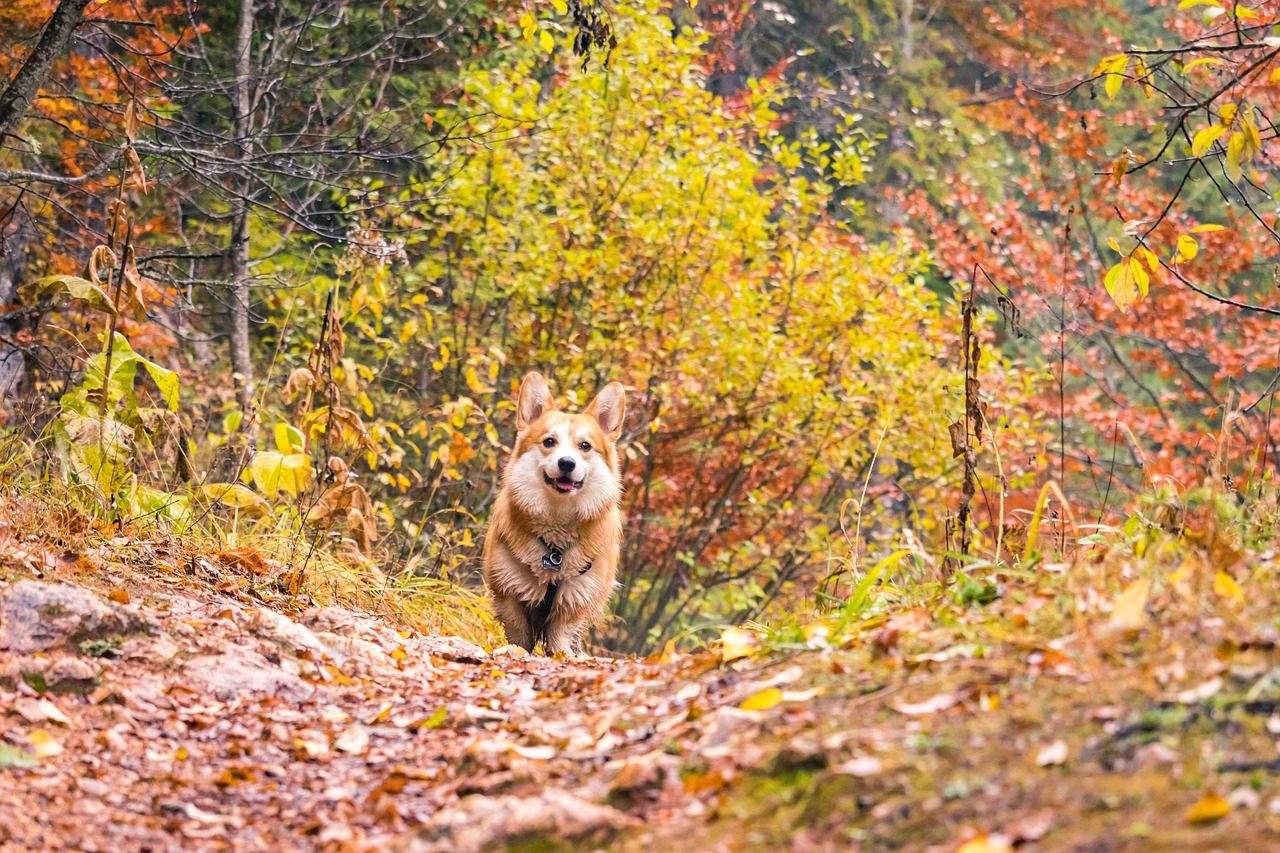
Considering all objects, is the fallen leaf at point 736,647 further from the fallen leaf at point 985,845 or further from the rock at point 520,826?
the fallen leaf at point 985,845

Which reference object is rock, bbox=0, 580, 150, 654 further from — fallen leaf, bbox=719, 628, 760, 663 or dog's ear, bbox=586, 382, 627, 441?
dog's ear, bbox=586, 382, 627, 441

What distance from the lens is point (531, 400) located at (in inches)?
279

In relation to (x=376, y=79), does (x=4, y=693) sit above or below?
below

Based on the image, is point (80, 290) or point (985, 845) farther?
point (80, 290)

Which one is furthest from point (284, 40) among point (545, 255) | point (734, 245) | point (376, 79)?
point (734, 245)

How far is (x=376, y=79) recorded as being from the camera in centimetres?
1140

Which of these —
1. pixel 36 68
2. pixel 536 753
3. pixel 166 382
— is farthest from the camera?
pixel 166 382

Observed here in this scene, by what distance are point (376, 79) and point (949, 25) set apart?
547 inches

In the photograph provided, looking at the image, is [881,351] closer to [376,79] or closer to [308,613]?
[376,79]

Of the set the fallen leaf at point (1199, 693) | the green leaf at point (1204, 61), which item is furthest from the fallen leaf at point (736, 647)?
the green leaf at point (1204, 61)

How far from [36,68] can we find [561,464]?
10.8 ft

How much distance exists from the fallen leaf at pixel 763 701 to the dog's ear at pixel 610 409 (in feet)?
13.5

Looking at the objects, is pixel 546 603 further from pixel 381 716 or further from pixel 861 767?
pixel 861 767

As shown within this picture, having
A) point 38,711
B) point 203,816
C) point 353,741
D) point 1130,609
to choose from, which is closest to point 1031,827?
point 1130,609
